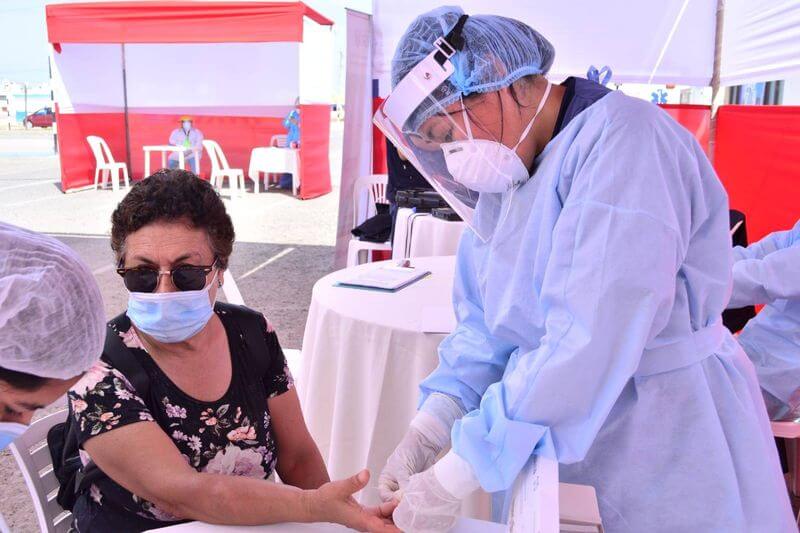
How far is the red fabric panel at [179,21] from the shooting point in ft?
31.9

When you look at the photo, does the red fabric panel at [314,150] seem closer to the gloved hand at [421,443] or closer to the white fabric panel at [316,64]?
the white fabric panel at [316,64]

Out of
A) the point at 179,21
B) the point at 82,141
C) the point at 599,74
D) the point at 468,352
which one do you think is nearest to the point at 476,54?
the point at 599,74

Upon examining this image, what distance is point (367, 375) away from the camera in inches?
88.3

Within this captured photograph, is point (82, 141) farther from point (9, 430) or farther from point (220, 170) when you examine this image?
point (9, 430)

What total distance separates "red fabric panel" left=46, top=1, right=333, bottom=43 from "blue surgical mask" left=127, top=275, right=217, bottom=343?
8.72 m

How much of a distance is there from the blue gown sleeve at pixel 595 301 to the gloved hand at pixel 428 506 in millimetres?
85

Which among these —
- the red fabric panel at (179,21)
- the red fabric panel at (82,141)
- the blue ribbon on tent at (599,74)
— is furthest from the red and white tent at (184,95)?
the blue ribbon on tent at (599,74)

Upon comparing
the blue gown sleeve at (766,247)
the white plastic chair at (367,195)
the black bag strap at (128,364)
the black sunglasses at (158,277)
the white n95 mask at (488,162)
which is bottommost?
the white plastic chair at (367,195)

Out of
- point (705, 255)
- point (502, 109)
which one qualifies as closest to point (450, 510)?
point (705, 255)

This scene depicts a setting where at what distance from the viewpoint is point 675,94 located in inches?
387

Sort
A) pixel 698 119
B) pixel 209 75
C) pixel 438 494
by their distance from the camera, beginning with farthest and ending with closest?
1. pixel 209 75
2. pixel 698 119
3. pixel 438 494

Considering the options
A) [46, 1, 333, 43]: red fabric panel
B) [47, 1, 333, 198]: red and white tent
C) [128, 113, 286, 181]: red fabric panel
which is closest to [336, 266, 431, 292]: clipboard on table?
[46, 1, 333, 43]: red fabric panel

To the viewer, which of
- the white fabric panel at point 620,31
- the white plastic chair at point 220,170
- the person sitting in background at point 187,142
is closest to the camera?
the white fabric panel at point 620,31

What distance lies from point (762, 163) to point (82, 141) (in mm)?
11071
